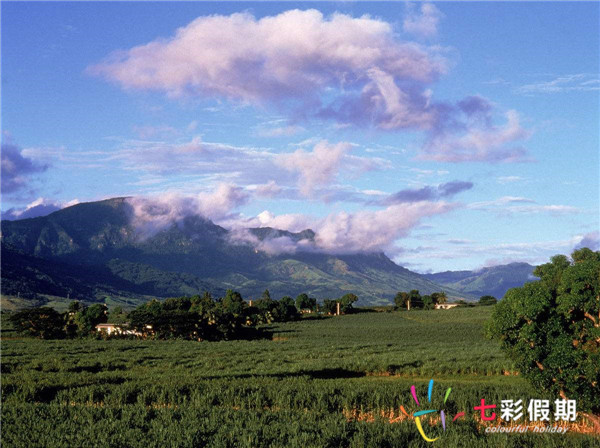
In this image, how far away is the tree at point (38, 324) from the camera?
11081 cm

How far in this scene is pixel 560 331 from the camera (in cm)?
2364

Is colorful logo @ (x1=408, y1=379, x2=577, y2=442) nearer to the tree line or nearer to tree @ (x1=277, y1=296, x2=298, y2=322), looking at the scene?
the tree line

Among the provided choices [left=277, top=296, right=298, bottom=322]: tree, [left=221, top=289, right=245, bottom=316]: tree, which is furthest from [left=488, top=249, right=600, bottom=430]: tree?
[left=277, top=296, right=298, bottom=322]: tree

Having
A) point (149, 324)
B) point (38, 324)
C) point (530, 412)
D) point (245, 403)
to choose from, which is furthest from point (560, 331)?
point (38, 324)

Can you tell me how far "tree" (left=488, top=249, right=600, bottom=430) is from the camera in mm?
22625

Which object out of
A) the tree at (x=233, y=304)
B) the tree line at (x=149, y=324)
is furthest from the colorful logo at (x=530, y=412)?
the tree at (x=233, y=304)

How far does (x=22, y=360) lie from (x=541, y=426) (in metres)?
50.8

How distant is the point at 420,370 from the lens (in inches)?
2050

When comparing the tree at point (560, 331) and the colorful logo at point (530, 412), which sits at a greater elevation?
the tree at point (560, 331)

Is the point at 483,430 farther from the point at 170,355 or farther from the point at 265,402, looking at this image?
the point at 170,355

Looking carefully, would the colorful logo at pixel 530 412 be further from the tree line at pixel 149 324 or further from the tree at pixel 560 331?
the tree line at pixel 149 324

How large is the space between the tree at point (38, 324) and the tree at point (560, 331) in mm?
109785

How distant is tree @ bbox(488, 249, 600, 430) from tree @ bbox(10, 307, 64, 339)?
109785 mm

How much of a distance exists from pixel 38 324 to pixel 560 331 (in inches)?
4455
